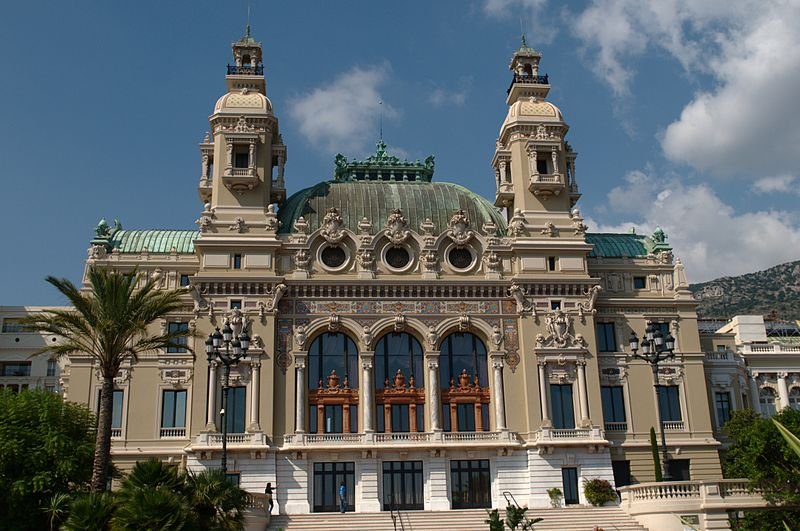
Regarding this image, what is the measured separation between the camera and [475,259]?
5922 centimetres

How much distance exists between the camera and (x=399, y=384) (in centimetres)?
5638

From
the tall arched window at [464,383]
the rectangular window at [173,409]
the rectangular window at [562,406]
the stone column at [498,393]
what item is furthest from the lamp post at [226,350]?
the rectangular window at [562,406]

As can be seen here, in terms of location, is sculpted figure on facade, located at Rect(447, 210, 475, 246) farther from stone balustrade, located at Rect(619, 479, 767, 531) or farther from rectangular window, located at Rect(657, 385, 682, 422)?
stone balustrade, located at Rect(619, 479, 767, 531)

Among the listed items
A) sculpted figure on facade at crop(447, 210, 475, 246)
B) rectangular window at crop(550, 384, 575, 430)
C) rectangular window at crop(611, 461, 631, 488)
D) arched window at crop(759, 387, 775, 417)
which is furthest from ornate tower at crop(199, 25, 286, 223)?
arched window at crop(759, 387, 775, 417)

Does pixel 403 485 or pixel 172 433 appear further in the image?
pixel 172 433

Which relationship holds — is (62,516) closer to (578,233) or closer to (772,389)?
(578,233)

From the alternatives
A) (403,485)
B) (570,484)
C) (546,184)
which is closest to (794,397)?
(570,484)

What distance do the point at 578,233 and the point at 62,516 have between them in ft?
123

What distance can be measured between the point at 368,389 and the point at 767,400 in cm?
3785

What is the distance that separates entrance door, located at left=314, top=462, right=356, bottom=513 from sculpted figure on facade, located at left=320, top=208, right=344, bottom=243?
1484cm

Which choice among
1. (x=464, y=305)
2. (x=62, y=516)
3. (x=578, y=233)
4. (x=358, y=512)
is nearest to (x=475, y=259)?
(x=464, y=305)

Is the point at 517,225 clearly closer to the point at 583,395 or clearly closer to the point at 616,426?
the point at 583,395

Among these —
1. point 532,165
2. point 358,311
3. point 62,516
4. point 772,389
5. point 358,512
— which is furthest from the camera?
point 772,389

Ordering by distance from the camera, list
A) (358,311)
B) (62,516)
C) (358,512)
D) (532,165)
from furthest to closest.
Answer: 1. (532,165)
2. (358,311)
3. (358,512)
4. (62,516)
